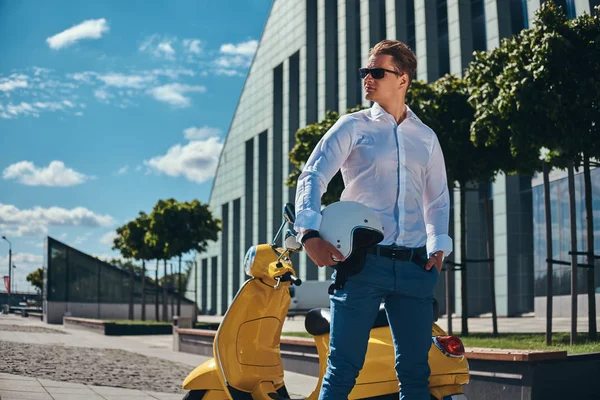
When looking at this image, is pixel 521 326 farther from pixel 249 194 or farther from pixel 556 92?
pixel 249 194

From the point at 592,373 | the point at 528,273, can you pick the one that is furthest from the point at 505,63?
the point at 528,273

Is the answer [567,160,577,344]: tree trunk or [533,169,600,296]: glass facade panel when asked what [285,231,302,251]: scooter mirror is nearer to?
[567,160,577,344]: tree trunk

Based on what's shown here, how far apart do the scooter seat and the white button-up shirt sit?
694mm

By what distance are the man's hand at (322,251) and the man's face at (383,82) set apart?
2.24ft

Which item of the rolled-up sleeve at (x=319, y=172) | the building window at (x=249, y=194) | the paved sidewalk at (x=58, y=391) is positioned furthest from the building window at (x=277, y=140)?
the rolled-up sleeve at (x=319, y=172)

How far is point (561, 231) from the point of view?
23.1 metres

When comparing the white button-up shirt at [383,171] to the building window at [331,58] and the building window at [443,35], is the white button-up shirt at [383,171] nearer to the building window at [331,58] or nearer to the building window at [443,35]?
the building window at [443,35]

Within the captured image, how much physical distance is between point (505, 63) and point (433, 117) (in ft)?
8.99

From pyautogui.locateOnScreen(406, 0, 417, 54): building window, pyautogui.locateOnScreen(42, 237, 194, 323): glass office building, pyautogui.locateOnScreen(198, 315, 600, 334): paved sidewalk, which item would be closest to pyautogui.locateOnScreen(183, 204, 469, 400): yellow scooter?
pyautogui.locateOnScreen(198, 315, 600, 334): paved sidewalk

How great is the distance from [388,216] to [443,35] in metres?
A: 30.5

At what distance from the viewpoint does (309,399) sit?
334cm

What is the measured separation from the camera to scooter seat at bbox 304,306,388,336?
3.16 m

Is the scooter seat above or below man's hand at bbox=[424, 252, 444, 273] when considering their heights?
below

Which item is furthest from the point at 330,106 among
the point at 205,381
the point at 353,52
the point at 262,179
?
the point at 205,381
